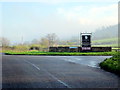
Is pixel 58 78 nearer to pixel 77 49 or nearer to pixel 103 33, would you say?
pixel 77 49

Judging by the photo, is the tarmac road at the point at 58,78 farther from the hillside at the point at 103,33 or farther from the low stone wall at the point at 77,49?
the hillside at the point at 103,33

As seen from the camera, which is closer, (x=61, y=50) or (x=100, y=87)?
(x=100, y=87)

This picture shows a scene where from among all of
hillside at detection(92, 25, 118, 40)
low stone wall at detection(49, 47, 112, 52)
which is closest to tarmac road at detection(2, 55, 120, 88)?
low stone wall at detection(49, 47, 112, 52)

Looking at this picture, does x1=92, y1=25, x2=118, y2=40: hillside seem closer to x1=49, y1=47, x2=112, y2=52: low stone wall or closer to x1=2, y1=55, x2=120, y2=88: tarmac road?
x1=49, y1=47, x2=112, y2=52: low stone wall

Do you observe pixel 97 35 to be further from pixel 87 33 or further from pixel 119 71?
pixel 119 71

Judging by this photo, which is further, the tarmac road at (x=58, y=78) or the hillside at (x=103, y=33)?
the hillside at (x=103, y=33)

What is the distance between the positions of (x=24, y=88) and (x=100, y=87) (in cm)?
260

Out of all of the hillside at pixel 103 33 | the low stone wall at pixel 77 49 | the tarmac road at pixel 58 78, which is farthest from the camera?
the hillside at pixel 103 33

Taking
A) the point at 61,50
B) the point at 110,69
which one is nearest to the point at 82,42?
the point at 61,50

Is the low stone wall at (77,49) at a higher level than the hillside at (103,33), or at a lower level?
lower

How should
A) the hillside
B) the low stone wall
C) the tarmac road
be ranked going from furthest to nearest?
the hillside < the low stone wall < the tarmac road

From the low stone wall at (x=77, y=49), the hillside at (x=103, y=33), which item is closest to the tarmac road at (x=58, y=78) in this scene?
the low stone wall at (x=77, y=49)

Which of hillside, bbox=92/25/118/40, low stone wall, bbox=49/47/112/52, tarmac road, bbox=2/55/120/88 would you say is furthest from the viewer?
hillside, bbox=92/25/118/40

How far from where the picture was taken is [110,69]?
44.7 ft
